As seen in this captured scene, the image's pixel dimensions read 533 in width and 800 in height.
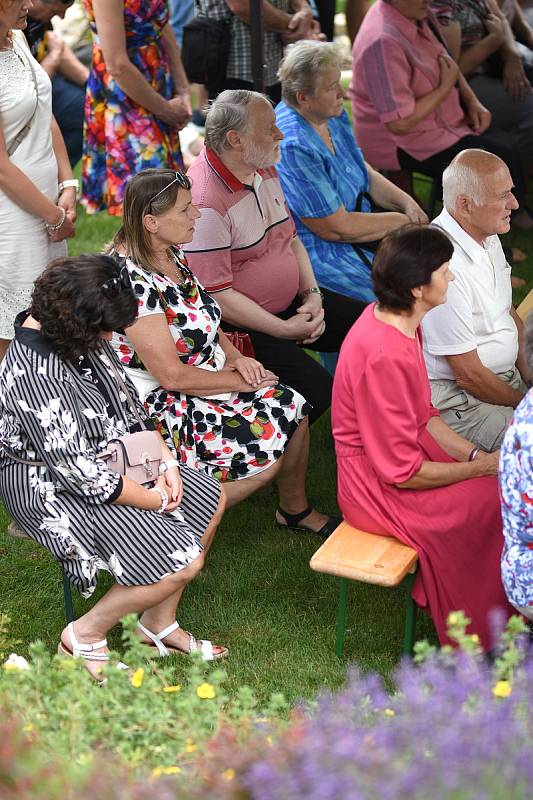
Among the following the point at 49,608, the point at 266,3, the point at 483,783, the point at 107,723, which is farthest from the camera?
the point at 266,3

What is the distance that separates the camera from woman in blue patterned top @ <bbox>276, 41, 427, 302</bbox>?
4.49 metres

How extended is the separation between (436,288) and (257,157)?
115 cm

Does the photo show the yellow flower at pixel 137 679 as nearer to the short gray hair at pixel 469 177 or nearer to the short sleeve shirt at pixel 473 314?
the short sleeve shirt at pixel 473 314

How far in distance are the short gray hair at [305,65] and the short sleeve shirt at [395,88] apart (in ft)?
2.86

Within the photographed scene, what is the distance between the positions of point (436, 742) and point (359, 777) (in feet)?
0.51

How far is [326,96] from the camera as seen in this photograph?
450 centimetres

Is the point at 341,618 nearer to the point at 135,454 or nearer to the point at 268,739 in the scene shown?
the point at 135,454

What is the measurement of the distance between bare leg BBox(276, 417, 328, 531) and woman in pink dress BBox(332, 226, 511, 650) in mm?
698

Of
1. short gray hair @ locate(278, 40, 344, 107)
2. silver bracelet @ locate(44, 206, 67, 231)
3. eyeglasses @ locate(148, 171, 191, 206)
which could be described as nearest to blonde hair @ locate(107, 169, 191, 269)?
eyeglasses @ locate(148, 171, 191, 206)

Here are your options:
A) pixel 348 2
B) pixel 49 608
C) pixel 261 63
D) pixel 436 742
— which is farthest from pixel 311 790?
pixel 348 2

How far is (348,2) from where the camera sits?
7.56 meters

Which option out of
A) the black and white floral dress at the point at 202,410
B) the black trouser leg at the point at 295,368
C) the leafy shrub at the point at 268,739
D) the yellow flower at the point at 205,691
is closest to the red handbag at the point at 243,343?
the black trouser leg at the point at 295,368

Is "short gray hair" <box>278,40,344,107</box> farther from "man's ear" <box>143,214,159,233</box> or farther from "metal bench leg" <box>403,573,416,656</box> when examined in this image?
"metal bench leg" <box>403,573,416,656</box>

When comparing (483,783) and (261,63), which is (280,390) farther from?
(483,783)
